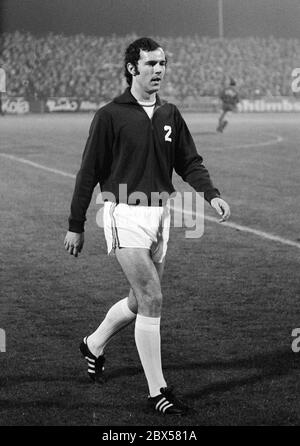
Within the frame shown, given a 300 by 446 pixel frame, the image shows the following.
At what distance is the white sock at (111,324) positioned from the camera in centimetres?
598

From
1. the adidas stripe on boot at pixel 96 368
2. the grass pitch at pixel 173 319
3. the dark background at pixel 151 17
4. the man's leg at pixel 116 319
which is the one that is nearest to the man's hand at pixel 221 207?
the man's leg at pixel 116 319

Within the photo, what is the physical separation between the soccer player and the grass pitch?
0.45 metres

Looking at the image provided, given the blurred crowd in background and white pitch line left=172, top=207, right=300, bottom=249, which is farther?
the blurred crowd in background

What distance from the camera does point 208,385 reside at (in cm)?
598

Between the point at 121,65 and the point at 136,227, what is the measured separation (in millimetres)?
53182

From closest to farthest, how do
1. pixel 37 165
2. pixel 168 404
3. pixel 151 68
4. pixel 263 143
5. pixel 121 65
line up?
1. pixel 168 404
2. pixel 151 68
3. pixel 37 165
4. pixel 263 143
5. pixel 121 65

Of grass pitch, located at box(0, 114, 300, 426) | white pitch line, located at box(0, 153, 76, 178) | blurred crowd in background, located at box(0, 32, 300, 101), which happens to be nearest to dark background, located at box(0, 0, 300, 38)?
blurred crowd in background, located at box(0, 32, 300, 101)

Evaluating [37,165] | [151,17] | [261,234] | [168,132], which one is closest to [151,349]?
[168,132]

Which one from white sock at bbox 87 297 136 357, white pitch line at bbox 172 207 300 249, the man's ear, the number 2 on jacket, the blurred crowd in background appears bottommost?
the blurred crowd in background

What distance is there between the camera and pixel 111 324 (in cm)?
607

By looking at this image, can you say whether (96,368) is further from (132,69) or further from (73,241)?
(132,69)

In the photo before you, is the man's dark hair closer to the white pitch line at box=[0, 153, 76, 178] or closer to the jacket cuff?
the jacket cuff

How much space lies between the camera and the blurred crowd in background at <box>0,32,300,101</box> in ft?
183
